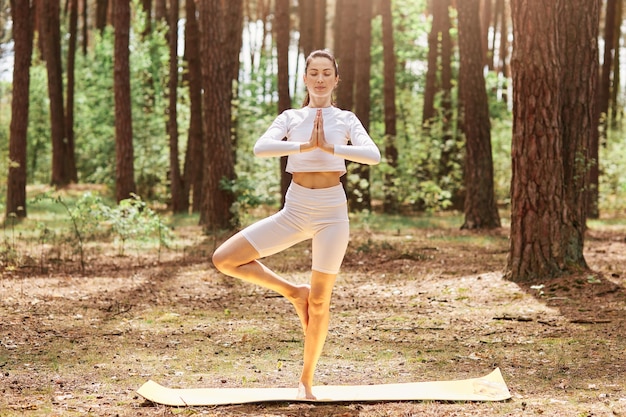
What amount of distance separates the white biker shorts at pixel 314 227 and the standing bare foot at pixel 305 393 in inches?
35.7

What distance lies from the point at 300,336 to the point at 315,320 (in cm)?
285

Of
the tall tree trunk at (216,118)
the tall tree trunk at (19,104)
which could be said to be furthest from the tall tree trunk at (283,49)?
the tall tree trunk at (19,104)

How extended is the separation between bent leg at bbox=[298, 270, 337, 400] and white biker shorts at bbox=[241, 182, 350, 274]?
0.09 metres

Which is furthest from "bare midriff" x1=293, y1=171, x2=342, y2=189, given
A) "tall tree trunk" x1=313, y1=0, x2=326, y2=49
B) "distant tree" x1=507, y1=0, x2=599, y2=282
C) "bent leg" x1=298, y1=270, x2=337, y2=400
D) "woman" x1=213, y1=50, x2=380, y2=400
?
"tall tree trunk" x1=313, y1=0, x2=326, y2=49

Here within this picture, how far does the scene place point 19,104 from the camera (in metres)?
19.2

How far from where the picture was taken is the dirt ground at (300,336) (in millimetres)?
6086

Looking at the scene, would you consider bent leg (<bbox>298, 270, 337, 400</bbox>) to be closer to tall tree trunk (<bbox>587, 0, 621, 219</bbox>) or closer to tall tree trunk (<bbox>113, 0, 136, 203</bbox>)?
tall tree trunk (<bbox>113, 0, 136, 203</bbox>)

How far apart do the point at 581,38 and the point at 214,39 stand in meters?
7.96

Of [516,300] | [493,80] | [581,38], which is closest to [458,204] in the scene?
[493,80]

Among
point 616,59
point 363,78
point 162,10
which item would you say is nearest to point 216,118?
point 363,78

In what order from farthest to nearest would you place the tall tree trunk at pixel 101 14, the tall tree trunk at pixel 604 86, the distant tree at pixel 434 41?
1. the tall tree trunk at pixel 101 14
2. the distant tree at pixel 434 41
3. the tall tree trunk at pixel 604 86

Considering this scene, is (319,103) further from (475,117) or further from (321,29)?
(321,29)

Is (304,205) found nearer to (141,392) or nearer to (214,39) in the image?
(141,392)

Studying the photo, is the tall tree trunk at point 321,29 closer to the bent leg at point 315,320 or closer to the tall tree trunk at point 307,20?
the tall tree trunk at point 307,20
